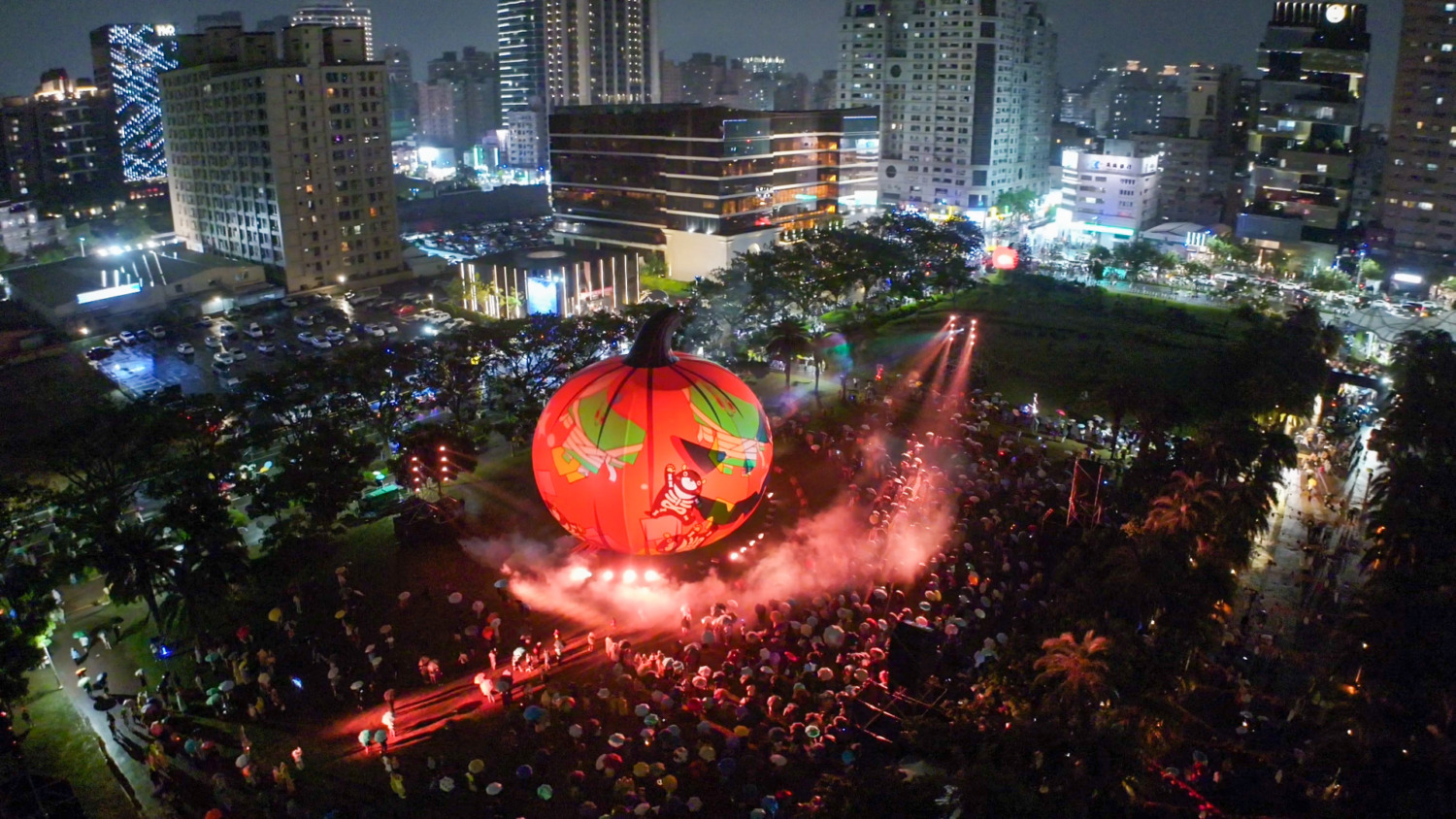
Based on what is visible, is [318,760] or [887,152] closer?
[318,760]

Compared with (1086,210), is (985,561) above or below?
below

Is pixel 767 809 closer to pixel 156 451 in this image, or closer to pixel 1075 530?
pixel 1075 530

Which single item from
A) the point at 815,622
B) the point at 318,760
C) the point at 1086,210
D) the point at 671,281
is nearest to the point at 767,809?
the point at 815,622

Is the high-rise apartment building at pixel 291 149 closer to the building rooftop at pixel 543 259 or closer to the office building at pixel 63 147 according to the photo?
the building rooftop at pixel 543 259

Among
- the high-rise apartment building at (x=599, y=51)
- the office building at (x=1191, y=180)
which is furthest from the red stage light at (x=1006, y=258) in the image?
the high-rise apartment building at (x=599, y=51)

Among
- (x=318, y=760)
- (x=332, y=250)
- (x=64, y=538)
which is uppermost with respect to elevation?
(x=332, y=250)

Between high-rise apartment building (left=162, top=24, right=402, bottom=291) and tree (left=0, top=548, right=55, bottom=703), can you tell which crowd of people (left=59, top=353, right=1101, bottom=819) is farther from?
high-rise apartment building (left=162, top=24, right=402, bottom=291)

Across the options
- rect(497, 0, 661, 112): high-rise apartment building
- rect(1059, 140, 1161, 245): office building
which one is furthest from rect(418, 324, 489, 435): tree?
rect(497, 0, 661, 112): high-rise apartment building
